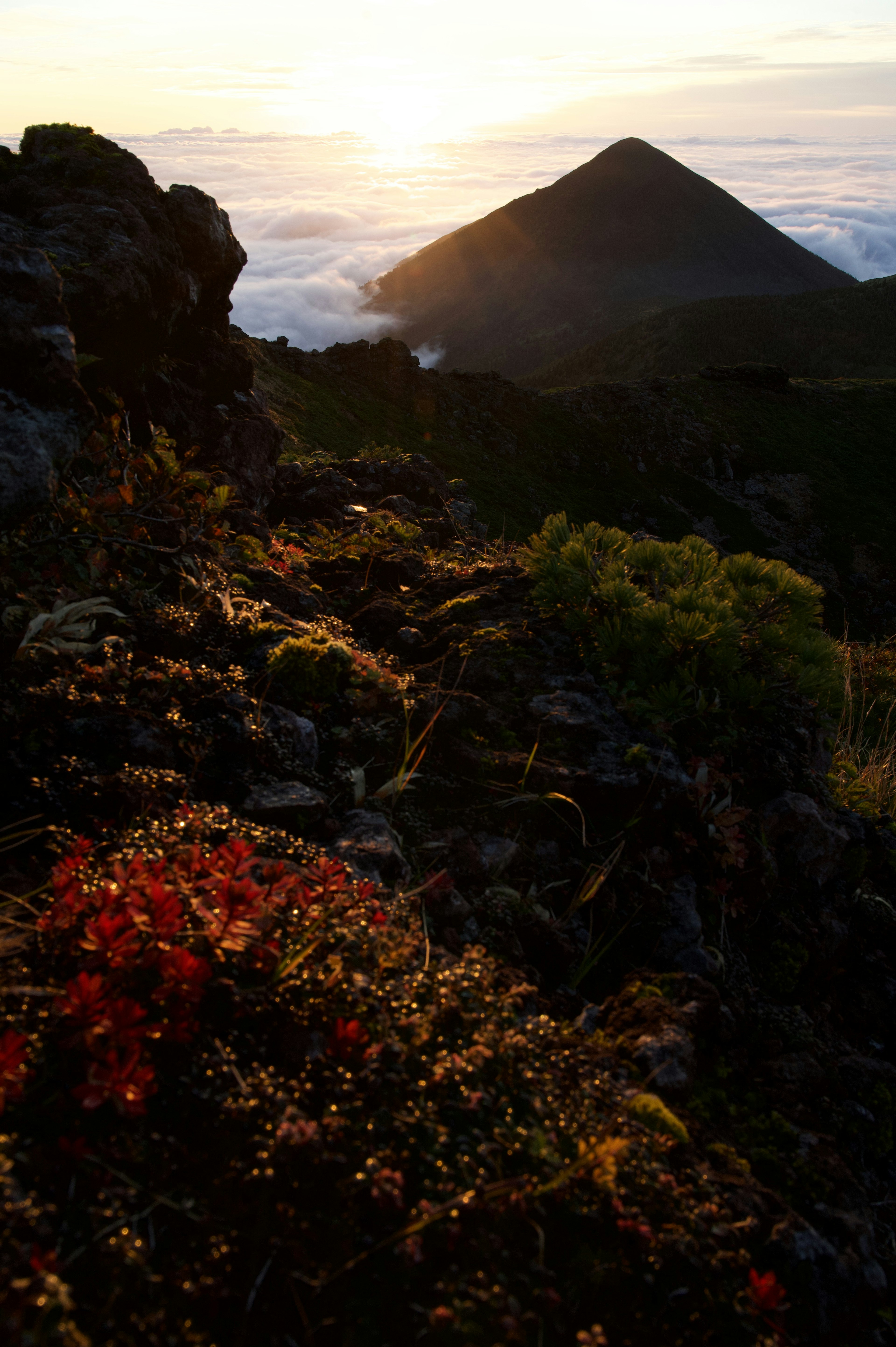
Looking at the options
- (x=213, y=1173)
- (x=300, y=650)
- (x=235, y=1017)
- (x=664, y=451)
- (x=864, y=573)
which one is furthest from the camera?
(x=664, y=451)

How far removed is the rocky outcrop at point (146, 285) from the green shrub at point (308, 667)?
3623mm

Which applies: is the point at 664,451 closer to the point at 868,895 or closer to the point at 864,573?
the point at 864,573

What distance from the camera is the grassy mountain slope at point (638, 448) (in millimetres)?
42625

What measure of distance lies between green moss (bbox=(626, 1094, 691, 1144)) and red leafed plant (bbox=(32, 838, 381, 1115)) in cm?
111

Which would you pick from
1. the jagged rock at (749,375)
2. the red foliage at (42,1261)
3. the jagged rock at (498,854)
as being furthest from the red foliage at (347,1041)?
the jagged rock at (749,375)

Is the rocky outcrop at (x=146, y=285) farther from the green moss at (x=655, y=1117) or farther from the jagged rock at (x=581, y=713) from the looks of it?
the green moss at (x=655, y=1117)

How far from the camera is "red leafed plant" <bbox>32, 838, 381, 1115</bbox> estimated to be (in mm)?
2113

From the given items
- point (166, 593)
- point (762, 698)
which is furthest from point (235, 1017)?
point (762, 698)

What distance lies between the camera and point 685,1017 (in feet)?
11.1

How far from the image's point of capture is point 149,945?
2.45m

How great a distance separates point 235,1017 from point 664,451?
64.9 meters

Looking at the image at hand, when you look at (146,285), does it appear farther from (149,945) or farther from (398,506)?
(149,945)

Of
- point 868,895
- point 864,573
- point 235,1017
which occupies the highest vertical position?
point 235,1017

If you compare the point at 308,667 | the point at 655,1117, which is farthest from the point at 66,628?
the point at 655,1117
